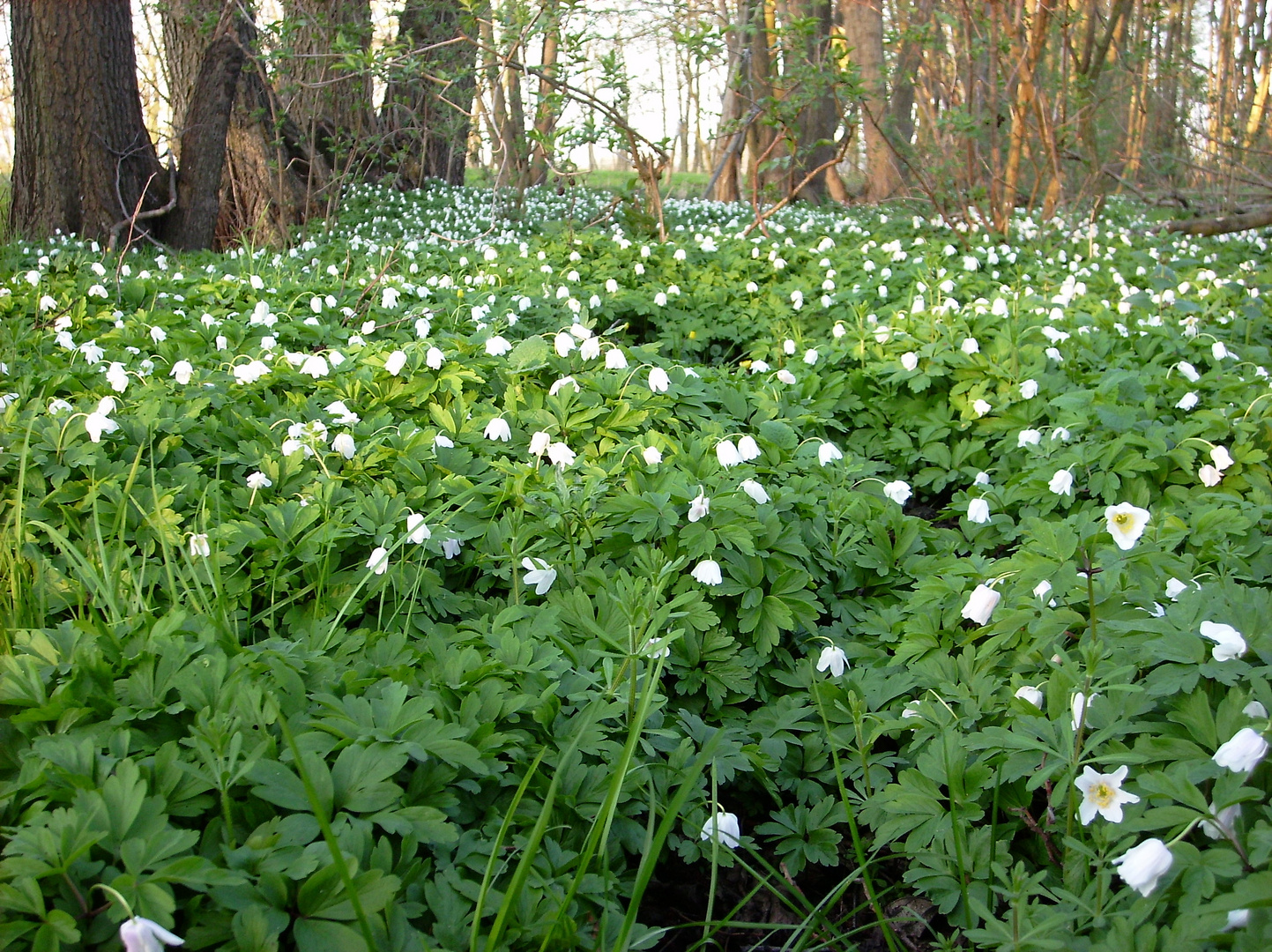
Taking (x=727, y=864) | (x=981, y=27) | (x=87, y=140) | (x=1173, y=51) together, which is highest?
(x=1173, y=51)

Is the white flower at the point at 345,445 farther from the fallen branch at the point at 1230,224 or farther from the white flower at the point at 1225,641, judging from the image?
the fallen branch at the point at 1230,224

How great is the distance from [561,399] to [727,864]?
175 cm

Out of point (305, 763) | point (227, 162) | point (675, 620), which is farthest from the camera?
point (227, 162)

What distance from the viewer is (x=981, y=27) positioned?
24.2 ft

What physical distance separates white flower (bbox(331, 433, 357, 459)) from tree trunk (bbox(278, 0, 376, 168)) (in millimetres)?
4767

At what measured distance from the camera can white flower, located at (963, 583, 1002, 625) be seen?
2.08m

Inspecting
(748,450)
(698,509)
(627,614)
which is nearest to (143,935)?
(627,614)

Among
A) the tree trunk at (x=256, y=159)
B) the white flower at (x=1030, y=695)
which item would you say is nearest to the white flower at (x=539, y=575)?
the white flower at (x=1030, y=695)

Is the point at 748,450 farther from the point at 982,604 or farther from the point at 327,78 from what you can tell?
the point at 327,78

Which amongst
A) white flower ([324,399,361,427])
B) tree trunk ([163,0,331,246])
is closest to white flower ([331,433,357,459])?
white flower ([324,399,361,427])

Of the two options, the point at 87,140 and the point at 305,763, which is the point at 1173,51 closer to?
the point at 87,140

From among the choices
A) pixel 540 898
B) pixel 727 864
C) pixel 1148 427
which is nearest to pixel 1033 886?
pixel 727 864

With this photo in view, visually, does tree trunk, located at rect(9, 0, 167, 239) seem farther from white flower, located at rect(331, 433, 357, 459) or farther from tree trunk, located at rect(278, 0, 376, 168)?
white flower, located at rect(331, 433, 357, 459)

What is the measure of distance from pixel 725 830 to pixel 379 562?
3.49 ft
